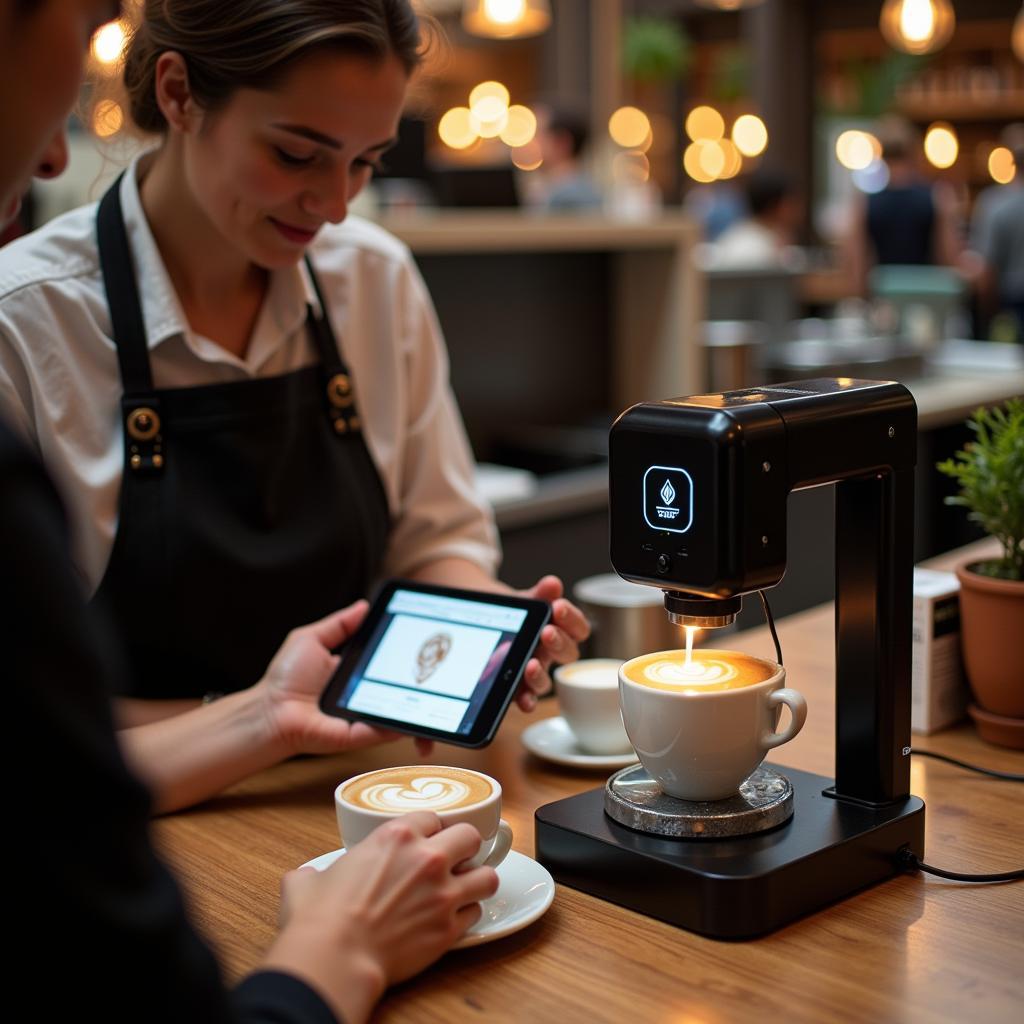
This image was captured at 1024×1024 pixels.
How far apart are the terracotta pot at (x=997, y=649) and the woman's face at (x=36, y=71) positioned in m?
1.01

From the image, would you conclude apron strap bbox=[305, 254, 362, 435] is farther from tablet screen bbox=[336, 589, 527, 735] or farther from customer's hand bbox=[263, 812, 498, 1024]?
customer's hand bbox=[263, 812, 498, 1024]

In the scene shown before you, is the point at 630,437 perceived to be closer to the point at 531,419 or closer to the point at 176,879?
the point at 176,879

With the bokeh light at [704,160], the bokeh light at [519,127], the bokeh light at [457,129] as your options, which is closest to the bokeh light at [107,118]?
the bokeh light at [519,127]

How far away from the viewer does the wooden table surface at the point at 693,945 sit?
2.89 feet

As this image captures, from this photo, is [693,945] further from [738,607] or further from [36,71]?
Answer: [36,71]

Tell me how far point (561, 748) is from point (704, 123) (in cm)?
1280

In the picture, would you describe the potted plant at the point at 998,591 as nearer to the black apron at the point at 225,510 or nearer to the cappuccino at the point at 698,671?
the cappuccino at the point at 698,671

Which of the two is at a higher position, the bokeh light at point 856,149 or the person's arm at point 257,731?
the bokeh light at point 856,149

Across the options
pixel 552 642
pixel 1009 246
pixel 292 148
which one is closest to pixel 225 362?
pixel 292 148

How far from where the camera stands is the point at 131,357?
4.66 ft

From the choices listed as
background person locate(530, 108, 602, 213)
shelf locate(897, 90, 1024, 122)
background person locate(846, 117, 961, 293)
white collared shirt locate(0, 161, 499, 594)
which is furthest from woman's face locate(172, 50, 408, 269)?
shelf locate(897, 90, 1024, 122)

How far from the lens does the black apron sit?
1.42 metres

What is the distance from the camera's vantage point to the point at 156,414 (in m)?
1.42

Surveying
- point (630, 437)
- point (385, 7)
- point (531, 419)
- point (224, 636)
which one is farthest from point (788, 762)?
point (531, 419)
